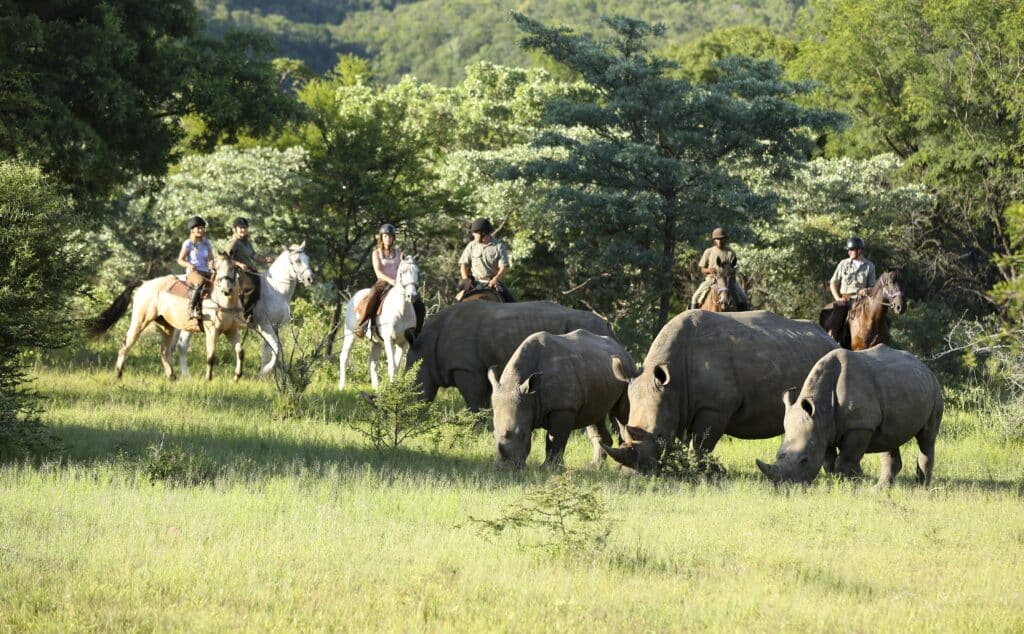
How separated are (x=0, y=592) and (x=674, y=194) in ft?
72.1

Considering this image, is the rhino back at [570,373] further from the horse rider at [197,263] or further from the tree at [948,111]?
the tree at [948,111]

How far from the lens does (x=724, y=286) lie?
1830 centimetres

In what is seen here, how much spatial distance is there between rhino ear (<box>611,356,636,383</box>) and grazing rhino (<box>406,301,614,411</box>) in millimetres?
2155

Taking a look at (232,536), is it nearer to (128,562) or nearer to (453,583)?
(128,562)

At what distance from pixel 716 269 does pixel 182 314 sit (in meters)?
8.72

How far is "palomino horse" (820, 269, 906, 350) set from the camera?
18.1m

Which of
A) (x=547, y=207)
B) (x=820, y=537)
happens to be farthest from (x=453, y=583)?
(x=547, y=207)

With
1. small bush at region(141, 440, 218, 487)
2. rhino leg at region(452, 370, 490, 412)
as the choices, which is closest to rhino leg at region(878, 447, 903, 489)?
rhino leg at region(452, 370, 490, 412)

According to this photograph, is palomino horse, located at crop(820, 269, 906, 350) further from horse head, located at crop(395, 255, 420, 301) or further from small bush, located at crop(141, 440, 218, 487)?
Result: small bush, located at crop(141, 440, 218, 487)

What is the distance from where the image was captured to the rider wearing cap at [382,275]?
20.4 meters

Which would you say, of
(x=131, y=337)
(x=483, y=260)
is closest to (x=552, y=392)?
(x=483, y=260)

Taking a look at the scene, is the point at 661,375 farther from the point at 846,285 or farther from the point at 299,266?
the point at 299,266

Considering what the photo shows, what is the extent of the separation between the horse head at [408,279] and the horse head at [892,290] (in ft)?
21.3

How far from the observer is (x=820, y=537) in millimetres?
10430
